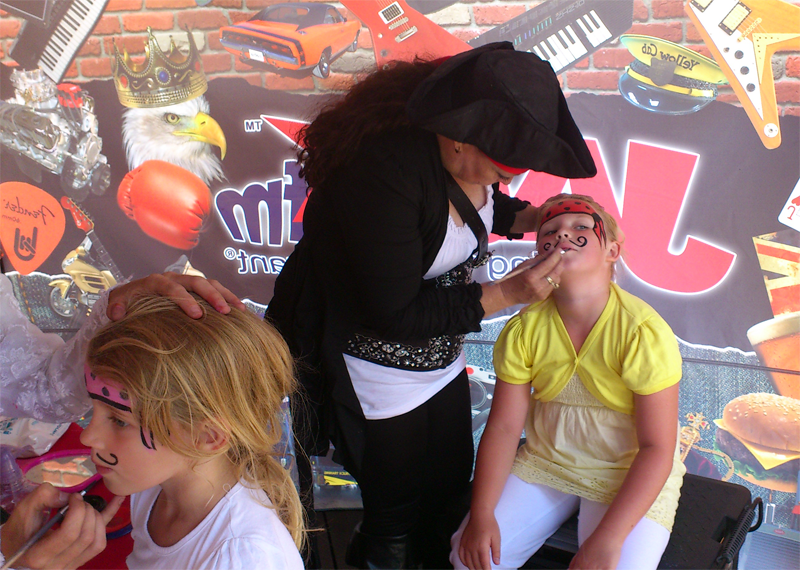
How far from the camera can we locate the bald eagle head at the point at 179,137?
7.14ft

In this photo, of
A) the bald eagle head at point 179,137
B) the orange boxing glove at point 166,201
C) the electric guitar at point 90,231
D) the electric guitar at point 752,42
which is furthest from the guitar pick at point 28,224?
the electric guitar at point 752,42

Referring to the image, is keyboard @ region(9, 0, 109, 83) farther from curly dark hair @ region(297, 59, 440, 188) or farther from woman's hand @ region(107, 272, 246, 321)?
woman's hand @ region(107, 272, 246, 321)

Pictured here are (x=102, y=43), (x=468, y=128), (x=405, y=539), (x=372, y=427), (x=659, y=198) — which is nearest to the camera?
(x=468, y=128)

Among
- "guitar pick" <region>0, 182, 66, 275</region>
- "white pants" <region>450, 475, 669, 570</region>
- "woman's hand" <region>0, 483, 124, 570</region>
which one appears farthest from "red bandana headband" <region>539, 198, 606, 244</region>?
"guitar pick" <region>0, 182, 66, 275</region>

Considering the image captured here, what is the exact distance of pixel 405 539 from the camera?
1.51m

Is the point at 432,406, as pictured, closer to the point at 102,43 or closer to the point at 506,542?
the point at 506,542

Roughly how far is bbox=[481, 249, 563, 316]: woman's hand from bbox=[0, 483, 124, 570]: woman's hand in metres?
0.79

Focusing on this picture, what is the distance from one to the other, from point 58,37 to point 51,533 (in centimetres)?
199

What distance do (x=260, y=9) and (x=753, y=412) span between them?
2162mm

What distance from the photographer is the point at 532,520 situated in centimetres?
130

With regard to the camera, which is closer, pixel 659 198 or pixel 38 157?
pixel 659 198

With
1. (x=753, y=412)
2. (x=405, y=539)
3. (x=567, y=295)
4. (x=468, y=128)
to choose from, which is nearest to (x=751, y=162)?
(x=753, y=412)

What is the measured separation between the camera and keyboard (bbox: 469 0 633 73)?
1.85m

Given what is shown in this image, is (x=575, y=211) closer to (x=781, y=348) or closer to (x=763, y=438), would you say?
(x=781, y=348)
